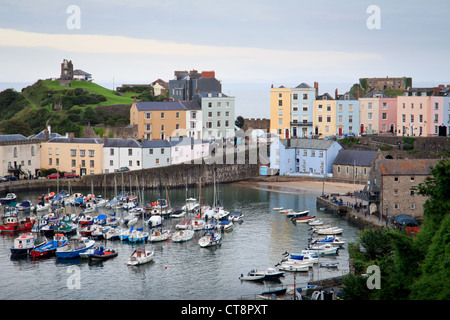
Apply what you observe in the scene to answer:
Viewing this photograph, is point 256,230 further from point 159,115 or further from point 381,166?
point 159,115

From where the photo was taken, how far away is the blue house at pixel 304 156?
53.1 meters

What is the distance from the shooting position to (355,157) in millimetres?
51562

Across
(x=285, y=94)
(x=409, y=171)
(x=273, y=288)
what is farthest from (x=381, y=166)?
(x=285, y=94)

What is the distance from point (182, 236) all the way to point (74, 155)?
68.8ft

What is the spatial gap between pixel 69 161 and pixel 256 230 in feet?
71.0

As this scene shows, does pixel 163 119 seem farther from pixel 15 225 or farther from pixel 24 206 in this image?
pixel 15 225

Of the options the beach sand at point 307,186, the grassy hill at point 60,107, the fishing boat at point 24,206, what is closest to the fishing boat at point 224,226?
the beach sand at point 307,186

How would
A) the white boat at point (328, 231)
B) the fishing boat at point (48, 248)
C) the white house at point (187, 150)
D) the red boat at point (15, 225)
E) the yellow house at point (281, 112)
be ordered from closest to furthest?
the fishing boat at point (48, 248) → the white boat at point (328, 231) → the red boat at point (15, 225) → the white house at point (187, 150) → the yellow house at point (281, 112)

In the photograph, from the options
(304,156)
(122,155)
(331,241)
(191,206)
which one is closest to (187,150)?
(122,155)

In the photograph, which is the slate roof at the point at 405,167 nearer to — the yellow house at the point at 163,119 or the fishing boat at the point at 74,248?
the fishing boat at the point at 74,248

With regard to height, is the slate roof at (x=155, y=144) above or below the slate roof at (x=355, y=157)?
above

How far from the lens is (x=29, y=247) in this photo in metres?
33.2

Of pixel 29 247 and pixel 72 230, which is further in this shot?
pixel 72 230

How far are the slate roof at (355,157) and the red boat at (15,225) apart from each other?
2430 cm
